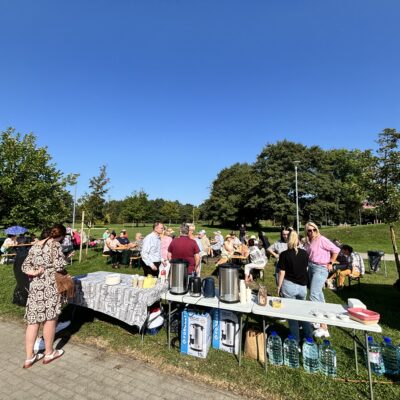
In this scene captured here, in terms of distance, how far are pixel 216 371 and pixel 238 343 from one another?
510 mm

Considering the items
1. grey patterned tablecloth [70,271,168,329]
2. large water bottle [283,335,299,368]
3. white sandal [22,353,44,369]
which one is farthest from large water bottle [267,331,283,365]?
white sandal [22,353,44,369]

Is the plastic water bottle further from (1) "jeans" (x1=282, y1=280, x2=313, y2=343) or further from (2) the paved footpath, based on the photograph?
(2) the paved footpath

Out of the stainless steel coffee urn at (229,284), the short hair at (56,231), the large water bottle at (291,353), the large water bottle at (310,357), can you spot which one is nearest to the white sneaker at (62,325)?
the short hair at (56,231)

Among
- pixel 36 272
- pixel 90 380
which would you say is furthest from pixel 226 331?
pixel 36 272

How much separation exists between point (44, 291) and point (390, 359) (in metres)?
4.69

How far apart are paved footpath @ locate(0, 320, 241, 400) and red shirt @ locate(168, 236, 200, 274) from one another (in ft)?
6.09

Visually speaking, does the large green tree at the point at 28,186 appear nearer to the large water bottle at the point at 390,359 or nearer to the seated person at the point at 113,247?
the seated person at the point at 113,247

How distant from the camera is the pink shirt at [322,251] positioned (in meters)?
4.03

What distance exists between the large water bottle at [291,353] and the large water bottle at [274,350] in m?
0.07

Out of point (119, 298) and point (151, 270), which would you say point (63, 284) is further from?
point (151, 270)

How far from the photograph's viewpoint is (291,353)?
326 centimetres

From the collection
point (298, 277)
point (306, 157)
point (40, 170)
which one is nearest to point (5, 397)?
point (298, 277)

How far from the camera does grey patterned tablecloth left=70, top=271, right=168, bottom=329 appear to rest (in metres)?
3.61

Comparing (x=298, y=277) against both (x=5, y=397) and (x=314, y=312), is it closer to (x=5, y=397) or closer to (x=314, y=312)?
(x=314, y=312)
